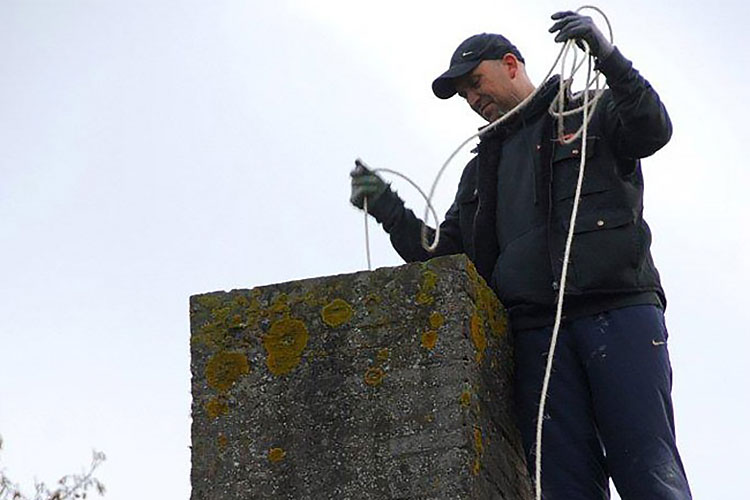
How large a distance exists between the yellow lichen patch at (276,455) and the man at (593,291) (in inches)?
30.0

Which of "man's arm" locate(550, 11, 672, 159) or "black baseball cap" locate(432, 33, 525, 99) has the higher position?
"black baseball cap" locate(432, 33, 525, 99)

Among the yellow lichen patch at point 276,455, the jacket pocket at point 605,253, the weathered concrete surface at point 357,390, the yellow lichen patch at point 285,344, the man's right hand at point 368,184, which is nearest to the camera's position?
the weathered concrete surface at point 357,390

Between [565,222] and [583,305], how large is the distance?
26 centimetres

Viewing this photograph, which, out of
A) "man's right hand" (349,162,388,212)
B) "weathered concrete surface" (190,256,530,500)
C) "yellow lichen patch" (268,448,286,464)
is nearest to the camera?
"weathered concrete surface" (190,256,530,500)

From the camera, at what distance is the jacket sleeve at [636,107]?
5.13m

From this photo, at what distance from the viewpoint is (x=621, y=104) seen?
17.0 ft

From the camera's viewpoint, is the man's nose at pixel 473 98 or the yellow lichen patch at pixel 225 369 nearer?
the yellow lichen patch at pixel 225 369

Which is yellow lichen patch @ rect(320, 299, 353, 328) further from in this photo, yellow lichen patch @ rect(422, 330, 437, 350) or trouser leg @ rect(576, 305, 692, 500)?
trouser leg @ rect(576, 305, 692, 500)

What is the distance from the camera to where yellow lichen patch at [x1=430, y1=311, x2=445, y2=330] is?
4.96 m

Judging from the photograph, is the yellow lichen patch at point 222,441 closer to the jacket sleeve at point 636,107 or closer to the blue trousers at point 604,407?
the blue trousers at point 604,407

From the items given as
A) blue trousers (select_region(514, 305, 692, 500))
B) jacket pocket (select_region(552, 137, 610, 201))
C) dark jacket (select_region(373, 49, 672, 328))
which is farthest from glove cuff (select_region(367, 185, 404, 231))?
blue trousers (select_region(514, 305, 692, 500))

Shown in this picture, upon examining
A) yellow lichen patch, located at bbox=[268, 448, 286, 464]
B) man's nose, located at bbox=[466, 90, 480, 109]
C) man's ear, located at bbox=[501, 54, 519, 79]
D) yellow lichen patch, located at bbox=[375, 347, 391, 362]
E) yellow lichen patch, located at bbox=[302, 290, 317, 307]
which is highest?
man's ear, located at bbox=[501, 54, 519, 79]

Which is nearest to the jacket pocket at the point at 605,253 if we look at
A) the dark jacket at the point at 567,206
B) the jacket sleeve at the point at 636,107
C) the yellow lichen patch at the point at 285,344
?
the dark jacket at the point at 567,206

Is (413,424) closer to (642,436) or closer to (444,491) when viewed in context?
(444,491)
